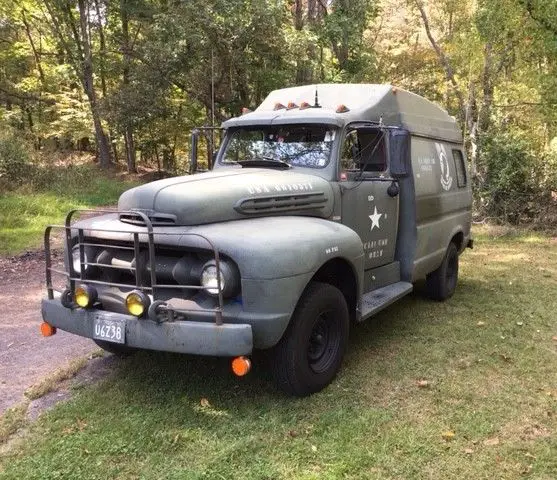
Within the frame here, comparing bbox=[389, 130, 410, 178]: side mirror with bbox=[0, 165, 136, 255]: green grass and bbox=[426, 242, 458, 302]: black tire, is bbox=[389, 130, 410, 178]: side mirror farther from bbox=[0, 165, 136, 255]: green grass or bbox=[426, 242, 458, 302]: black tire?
bbox=[0, 165, 136, 255]: green grass

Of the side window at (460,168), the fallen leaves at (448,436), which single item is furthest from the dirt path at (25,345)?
the side window at (460,168)

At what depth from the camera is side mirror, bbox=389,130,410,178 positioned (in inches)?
191

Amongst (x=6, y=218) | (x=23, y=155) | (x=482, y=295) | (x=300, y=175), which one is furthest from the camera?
(x=23, y=155)

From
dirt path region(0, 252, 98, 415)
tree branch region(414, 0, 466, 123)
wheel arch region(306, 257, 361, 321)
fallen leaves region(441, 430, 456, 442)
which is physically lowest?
fallen leaves region(441, 430, 456, 442)

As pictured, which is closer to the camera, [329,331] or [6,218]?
[329,331]

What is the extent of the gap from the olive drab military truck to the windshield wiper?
1 cm

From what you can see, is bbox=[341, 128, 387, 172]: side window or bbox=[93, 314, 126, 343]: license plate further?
bbox=[341, 128, 387, 172]: side window

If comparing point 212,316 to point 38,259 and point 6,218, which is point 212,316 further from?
point 6,218

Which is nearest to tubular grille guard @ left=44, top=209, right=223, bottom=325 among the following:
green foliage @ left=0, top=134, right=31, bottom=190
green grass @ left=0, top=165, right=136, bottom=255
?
green grass @ left=0, top=165, right=136, bottom=255

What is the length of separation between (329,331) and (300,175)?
1.36 meters

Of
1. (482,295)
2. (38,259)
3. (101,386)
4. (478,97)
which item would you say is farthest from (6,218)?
(478,97)

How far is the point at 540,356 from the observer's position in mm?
5129

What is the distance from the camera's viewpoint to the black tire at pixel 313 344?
12.9 feet

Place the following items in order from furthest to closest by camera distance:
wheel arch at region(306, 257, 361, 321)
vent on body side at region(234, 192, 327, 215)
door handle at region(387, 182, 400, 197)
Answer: door handle at region(387, 182, 400, 197) < wheel arch at region(306, 257, 361, 321) < vent on body side at region(234, 192, 327, 215)
